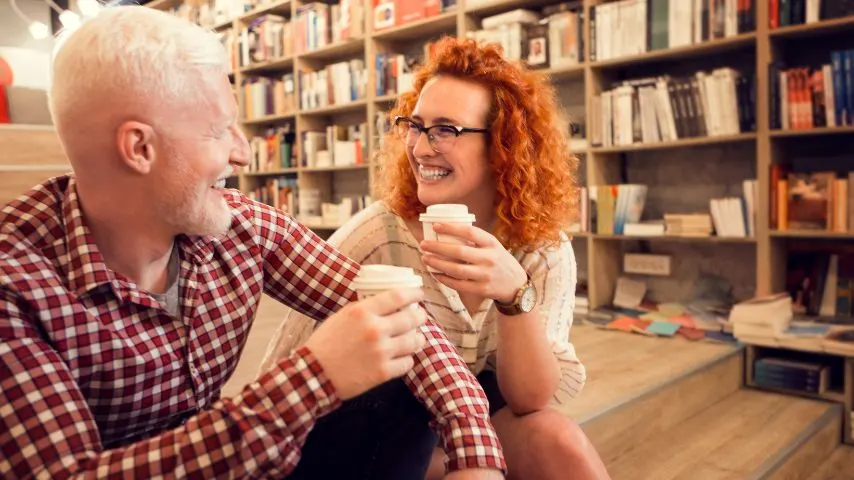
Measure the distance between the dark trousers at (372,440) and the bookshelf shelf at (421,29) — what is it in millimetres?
3266

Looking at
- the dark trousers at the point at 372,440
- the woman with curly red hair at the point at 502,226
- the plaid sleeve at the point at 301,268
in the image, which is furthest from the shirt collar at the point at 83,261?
the woman with curly red hair at the point at 502,226

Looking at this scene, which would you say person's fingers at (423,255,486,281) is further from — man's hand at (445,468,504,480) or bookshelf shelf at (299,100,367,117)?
bookshelf shelf at (299,100,367,117)

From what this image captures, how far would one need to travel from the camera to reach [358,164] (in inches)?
187

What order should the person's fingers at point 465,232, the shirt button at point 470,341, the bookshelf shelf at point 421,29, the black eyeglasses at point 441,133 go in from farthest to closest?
the bookshelf shelf at point 421,29, the black eyeglasses at point 441,133, the shirt button at point 470,341, the person's fingers at point 465,232

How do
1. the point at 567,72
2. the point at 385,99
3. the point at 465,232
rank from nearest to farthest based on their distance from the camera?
the point at 465,232
the point at 567,72
the point at 385,99

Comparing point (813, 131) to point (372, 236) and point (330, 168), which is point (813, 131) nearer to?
point (372, 236)

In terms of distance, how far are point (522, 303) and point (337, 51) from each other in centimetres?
415

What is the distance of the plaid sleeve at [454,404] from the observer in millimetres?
961

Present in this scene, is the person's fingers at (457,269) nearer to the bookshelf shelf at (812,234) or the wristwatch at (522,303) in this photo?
the wristwatch at (522,303)

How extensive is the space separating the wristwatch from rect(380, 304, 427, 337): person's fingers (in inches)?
17.6

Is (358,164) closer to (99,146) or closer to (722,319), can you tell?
(722,319)

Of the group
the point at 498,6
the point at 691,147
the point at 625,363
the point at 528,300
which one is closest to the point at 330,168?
the point at 498,6

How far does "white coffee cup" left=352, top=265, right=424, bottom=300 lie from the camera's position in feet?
2.68

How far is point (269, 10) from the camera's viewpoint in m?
5.40
